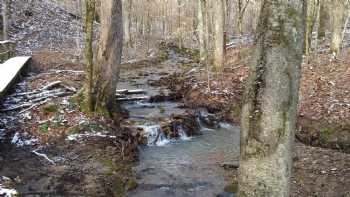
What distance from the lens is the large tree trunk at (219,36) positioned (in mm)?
16984

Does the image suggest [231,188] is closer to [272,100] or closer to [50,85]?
[272,100]

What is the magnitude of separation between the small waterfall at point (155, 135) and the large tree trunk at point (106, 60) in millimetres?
831

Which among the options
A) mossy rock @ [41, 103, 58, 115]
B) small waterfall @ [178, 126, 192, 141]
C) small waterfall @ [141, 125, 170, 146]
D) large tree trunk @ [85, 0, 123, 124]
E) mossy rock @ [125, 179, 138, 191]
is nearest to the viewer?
mossy rock @ [125, 179, 138, 191]

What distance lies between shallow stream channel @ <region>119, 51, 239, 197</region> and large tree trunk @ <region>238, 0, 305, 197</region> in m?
3.89

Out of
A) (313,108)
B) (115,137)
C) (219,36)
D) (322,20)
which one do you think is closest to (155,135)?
(115,137)

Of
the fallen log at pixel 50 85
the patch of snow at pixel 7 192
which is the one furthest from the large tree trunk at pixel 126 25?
the patch of snow at pixel 7 192

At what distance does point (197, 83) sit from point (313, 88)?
4566mm

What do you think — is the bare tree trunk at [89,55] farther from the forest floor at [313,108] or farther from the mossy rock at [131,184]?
the forest floor at [313,108]

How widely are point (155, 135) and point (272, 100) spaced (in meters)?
7.53

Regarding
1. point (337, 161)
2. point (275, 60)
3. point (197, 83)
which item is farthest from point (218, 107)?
point (275, 60)

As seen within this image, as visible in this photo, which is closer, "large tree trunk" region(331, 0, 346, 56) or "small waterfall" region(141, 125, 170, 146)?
"small waterfall" region(141, 125, 170, 146)

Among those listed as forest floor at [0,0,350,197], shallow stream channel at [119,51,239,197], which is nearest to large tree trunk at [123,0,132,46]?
forest floor at [0,0,350,197]

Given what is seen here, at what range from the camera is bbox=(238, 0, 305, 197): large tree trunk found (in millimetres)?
3551

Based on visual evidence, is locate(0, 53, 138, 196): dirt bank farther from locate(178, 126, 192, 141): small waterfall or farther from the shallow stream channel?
locate(178, 126, 192, 141): small waterfall
